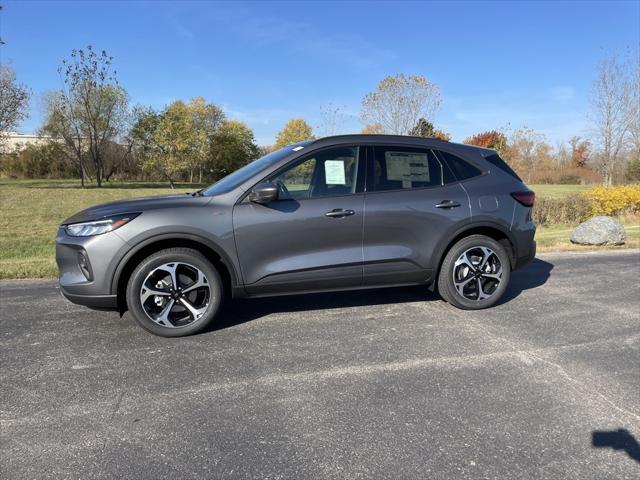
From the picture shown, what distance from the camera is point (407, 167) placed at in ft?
14.8

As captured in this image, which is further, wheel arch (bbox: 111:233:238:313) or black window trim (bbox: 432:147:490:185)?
black window trim (bbox: 432:147:490:185)

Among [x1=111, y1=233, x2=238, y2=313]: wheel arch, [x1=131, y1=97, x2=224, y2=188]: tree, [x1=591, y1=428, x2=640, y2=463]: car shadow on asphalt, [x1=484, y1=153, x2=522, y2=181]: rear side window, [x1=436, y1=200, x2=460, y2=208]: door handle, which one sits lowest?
[x1=591, y1=428, x2=640, y2=463]: car shadow on asphalt

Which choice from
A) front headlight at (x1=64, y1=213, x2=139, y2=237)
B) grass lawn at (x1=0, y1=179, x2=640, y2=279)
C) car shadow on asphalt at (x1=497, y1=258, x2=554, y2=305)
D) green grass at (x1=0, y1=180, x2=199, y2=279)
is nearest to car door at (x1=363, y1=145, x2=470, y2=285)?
car shadow on asphalt at (x1=497, y1=258, x2=554, y2=305)

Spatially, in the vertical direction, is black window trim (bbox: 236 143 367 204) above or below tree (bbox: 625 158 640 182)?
below

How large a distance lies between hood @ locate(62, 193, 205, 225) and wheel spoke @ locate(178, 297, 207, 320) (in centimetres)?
83

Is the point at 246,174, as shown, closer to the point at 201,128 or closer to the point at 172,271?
the point at 172,271

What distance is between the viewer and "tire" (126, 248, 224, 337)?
150 inches

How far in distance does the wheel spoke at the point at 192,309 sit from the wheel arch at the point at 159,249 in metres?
0.32

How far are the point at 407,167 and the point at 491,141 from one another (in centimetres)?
4887

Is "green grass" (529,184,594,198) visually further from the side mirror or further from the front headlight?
the front headlight

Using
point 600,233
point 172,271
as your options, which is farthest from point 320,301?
point 600,233

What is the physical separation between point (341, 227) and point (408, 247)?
29.1 inches

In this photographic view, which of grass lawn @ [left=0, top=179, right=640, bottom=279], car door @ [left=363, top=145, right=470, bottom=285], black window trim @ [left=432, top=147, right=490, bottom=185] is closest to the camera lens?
car door @ [left=363, top=145, right=470, bottom=285]

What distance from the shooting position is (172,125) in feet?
152
